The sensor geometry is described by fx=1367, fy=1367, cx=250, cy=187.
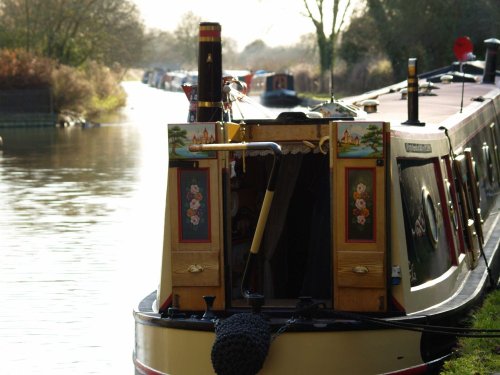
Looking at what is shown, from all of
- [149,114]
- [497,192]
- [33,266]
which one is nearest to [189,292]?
[497,192]

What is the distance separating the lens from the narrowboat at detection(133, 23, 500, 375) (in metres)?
7.89

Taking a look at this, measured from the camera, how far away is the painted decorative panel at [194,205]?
8.21 m

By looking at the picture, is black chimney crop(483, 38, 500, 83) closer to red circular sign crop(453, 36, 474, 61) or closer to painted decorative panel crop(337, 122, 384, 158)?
red circular sign crop(453, 36, 474, 61)

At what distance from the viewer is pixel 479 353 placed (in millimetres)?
8258

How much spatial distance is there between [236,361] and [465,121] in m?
5.07

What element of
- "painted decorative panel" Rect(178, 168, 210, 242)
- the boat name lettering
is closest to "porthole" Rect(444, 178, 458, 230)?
the boat name lettering

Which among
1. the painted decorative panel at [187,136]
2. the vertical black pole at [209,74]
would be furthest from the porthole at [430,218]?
the painted decorative panel at [187,136]

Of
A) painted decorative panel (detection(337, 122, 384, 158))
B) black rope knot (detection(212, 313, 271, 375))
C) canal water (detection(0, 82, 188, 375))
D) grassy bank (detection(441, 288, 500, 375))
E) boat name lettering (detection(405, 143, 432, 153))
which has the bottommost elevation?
canal water (detection(0, 82, 188, 375))

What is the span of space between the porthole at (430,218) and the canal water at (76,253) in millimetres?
3253

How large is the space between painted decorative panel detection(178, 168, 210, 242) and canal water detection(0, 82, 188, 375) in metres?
3.35

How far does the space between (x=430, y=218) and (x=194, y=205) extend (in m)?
1.85

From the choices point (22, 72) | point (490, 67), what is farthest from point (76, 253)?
point (22, 72)

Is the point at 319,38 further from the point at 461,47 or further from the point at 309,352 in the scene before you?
the point at 309,352

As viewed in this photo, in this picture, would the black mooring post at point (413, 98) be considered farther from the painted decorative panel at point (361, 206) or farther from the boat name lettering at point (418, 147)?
the painted decorative panel at point (361, 206)
